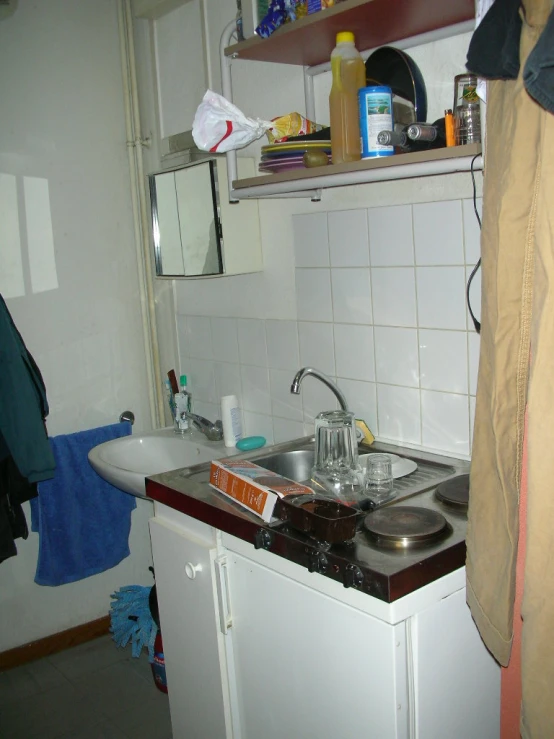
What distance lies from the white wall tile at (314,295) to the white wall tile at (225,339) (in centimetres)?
33

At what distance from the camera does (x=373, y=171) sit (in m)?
1.45

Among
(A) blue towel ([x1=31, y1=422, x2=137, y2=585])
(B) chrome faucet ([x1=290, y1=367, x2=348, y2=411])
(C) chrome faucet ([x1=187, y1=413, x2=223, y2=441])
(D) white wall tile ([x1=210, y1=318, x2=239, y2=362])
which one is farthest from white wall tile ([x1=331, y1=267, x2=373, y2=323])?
(A) blue towel ([x1=31, y1=422, x2=137, y2=585])

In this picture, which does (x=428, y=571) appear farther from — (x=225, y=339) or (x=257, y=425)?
(x=225, y=339)

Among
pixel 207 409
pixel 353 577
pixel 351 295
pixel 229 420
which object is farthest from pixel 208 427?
pixel 353 577

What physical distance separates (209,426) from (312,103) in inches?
40.3

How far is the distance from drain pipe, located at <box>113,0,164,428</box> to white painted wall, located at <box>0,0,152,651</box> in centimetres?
3

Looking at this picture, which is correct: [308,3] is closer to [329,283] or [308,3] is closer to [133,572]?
[329,283]

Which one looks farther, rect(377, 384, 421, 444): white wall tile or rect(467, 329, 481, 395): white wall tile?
rect(377, 384, 421, 444): white wall tile

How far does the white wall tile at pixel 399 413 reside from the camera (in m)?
1.79

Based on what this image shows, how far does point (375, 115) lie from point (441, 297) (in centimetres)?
44

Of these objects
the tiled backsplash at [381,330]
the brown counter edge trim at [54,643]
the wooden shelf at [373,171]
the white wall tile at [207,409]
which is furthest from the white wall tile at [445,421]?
the brown counter edge trim at [54,643]

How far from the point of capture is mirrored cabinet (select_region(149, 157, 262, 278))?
2.10 m

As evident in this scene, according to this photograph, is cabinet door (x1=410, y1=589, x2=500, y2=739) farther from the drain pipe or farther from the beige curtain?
the drain pipe

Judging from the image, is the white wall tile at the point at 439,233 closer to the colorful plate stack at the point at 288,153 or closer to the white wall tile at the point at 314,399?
the colorful plate stack at the point at 288,153
